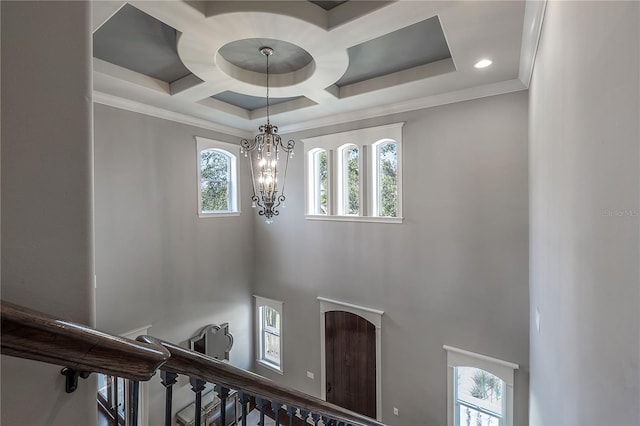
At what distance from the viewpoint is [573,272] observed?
153 cm

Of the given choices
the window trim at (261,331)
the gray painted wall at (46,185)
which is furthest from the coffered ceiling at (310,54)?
the window trim at (261,331)

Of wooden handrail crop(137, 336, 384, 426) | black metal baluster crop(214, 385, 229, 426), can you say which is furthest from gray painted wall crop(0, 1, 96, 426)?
black metal baluster crop(214, 385, 229, 426)

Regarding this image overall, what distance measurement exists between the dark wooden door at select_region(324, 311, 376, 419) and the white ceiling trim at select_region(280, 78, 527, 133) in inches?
142

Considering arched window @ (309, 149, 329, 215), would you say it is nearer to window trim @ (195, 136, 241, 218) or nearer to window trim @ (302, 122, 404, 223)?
window trim @ (302, 122, 404, 223)

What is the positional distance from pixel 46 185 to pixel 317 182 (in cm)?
556

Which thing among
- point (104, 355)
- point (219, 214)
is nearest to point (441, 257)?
point (219, 214)

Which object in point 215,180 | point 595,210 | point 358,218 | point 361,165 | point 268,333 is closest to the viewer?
point 595,210

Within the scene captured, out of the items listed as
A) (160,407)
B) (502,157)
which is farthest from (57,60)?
(160,407)

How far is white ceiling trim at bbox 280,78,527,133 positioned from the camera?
396 centimetres

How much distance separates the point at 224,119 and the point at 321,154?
78.0 inches

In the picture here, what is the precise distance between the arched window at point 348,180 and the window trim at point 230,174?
2320 millimetres

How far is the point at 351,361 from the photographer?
18.4 feet

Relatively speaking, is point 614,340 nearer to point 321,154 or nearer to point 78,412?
point 78,412

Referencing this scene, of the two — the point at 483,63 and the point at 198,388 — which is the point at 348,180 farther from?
the point at 198,388
